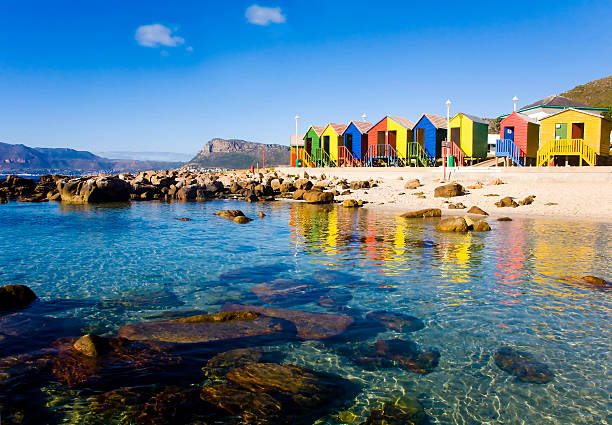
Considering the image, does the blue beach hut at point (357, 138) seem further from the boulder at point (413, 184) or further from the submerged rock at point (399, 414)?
the submerged rock at point (399, 414)

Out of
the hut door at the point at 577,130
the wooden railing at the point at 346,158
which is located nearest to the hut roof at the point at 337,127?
the wooden railing at the point at 346,158

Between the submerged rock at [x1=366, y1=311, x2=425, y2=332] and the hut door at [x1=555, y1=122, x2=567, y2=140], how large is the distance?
31.4 metres

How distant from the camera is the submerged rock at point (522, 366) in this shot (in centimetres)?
532

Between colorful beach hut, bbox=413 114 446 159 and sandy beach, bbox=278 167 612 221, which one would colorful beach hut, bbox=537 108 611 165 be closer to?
sandy beach, bbox=278 167 612 221

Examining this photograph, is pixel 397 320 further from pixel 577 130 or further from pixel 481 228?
pixel 577 130

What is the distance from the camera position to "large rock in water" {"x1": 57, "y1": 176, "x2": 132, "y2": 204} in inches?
1320

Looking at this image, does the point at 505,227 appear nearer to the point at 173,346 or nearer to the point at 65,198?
the point at 173,346

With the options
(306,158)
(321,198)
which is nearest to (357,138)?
(306,158)

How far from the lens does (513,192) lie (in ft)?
84.4

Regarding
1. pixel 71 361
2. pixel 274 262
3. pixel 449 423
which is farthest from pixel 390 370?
pixel 274 262

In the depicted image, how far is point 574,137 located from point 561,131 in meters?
1.02

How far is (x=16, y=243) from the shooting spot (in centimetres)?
1525

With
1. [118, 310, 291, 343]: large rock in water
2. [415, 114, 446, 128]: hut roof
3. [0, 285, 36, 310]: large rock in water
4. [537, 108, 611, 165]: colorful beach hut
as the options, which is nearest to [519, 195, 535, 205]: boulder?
[537, 108, 611, 165]: colorful beach hut

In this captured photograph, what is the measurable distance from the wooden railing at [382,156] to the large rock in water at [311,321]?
36.0m
